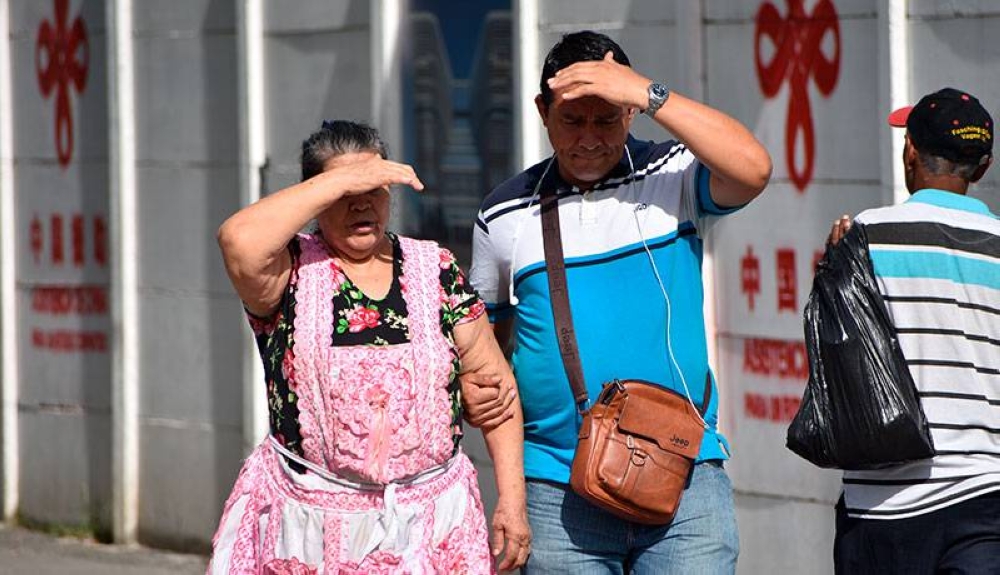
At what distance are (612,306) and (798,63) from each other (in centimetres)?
211

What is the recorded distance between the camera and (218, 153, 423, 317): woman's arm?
4.09 meters

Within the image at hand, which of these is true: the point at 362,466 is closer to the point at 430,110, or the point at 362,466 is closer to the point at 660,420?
the point at 660,420

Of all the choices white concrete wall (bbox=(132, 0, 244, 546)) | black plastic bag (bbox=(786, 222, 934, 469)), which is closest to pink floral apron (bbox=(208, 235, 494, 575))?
black plastic bag (bbox=(786, 222, 934, 469))

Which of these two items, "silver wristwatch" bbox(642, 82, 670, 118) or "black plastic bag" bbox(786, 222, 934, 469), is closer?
"black plastic bag" bbox(786, 222, 934, 469)

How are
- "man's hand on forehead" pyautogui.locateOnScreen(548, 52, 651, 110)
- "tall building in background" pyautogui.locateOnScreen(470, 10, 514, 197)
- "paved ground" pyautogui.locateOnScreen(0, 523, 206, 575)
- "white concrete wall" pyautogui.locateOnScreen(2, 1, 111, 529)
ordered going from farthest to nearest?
1. "white concrete wall" pyautogui.locateOnScreen(2, 1, 111, 529)
2. "paved ground" pyautogui.locateOnScreen(0, 523, 206, 575)
3. "tall building in background" pyautogui.locateOnScreen(470, 10, 514, 197)
4. "man's hand on forehead" pyautogui.locateOnScreen(548, 52, 651, 110)

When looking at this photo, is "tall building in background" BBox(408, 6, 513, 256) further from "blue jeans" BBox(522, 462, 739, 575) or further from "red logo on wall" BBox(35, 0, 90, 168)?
"blue jeans" BBox(522, 462, 739, 575)

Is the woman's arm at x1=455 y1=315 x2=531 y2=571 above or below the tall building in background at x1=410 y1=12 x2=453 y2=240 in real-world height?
below

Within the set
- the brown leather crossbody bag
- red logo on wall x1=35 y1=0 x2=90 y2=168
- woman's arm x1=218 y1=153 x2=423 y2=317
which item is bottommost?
the brown leather crossbody bag

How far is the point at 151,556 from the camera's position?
332 inches

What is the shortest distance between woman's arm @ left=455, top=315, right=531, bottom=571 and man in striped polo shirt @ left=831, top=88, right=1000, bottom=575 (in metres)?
0.77

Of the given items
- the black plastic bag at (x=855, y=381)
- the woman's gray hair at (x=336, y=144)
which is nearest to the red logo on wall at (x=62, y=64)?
the woman's gray hair at (x=336, y=144)

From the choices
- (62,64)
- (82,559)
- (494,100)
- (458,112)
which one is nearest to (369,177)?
(494,100)

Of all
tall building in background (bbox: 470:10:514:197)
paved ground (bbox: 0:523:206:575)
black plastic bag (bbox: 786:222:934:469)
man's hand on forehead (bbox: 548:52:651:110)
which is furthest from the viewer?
paved ground (bbox: 0:523:206:575)

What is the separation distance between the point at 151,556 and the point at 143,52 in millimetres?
2232
